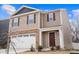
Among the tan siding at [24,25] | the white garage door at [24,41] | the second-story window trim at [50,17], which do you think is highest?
the second-story window trim at [50,17]

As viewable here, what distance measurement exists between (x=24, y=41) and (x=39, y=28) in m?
0.31

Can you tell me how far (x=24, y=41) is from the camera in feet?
8.14

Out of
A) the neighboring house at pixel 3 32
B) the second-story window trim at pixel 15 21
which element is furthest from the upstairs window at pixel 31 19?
the neighboring house at pixel 3 32

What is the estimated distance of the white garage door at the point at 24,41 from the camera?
2.45 meters

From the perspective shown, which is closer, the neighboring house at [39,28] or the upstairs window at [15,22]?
the neighboring house at [39,28]

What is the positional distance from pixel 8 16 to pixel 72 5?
40.5 inches

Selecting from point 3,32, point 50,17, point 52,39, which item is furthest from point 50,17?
point 3,32

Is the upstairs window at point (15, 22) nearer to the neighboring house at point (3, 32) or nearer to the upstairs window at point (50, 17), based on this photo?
the neighboring house at point (3, 32)

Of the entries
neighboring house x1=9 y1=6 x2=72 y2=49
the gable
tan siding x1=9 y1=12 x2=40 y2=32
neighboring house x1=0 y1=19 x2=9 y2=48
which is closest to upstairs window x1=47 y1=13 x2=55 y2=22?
neighboring house x1=9 y1=6 x2=72 y2=49

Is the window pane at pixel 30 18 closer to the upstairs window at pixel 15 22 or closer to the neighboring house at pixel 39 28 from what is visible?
the neighboring house at pixel 39 28

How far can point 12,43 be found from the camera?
2498mm

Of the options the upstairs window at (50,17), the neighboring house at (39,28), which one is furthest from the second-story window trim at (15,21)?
the upstairs window at (50,17)

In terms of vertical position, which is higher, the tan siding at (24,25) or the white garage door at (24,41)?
the tan siding at (24,25)

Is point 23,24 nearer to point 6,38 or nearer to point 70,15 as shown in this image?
Answer: point 6,38
